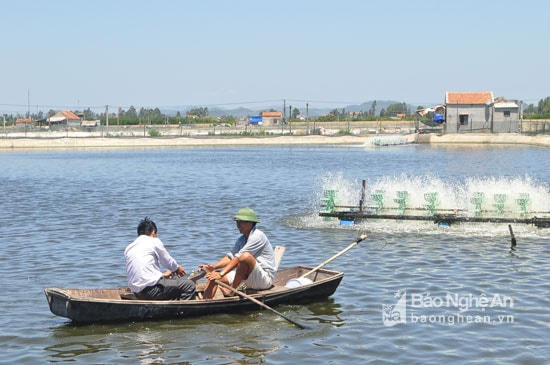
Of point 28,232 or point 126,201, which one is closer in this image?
point 28,232

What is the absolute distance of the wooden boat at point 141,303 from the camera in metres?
12.3

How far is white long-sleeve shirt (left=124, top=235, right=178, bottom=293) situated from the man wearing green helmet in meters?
0.87

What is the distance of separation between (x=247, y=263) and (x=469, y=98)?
3167 inches

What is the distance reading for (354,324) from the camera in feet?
42.1

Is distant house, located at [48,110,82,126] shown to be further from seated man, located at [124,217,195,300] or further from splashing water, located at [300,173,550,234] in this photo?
seated man, located at [124,217,195,300]

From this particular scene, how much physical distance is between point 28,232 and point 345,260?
1051cm

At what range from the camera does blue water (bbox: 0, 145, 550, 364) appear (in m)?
11.6

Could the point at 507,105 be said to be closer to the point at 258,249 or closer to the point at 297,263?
the point at 297,263

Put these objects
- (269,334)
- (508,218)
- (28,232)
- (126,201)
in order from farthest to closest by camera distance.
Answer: (126,201), (28,232), (508,218), (269,334)

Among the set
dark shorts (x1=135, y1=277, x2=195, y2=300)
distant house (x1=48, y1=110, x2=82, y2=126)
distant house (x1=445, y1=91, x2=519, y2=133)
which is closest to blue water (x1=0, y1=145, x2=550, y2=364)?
dark shorts (x1=135, y1=277, x2=195, y2=300)

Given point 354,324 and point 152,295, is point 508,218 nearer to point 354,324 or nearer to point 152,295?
point 354,324

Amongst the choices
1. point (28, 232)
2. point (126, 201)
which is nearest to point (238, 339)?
point (28, 232)

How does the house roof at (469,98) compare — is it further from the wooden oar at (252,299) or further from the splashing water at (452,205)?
the wooden oar at (252,299)

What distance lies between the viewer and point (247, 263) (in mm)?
12750
